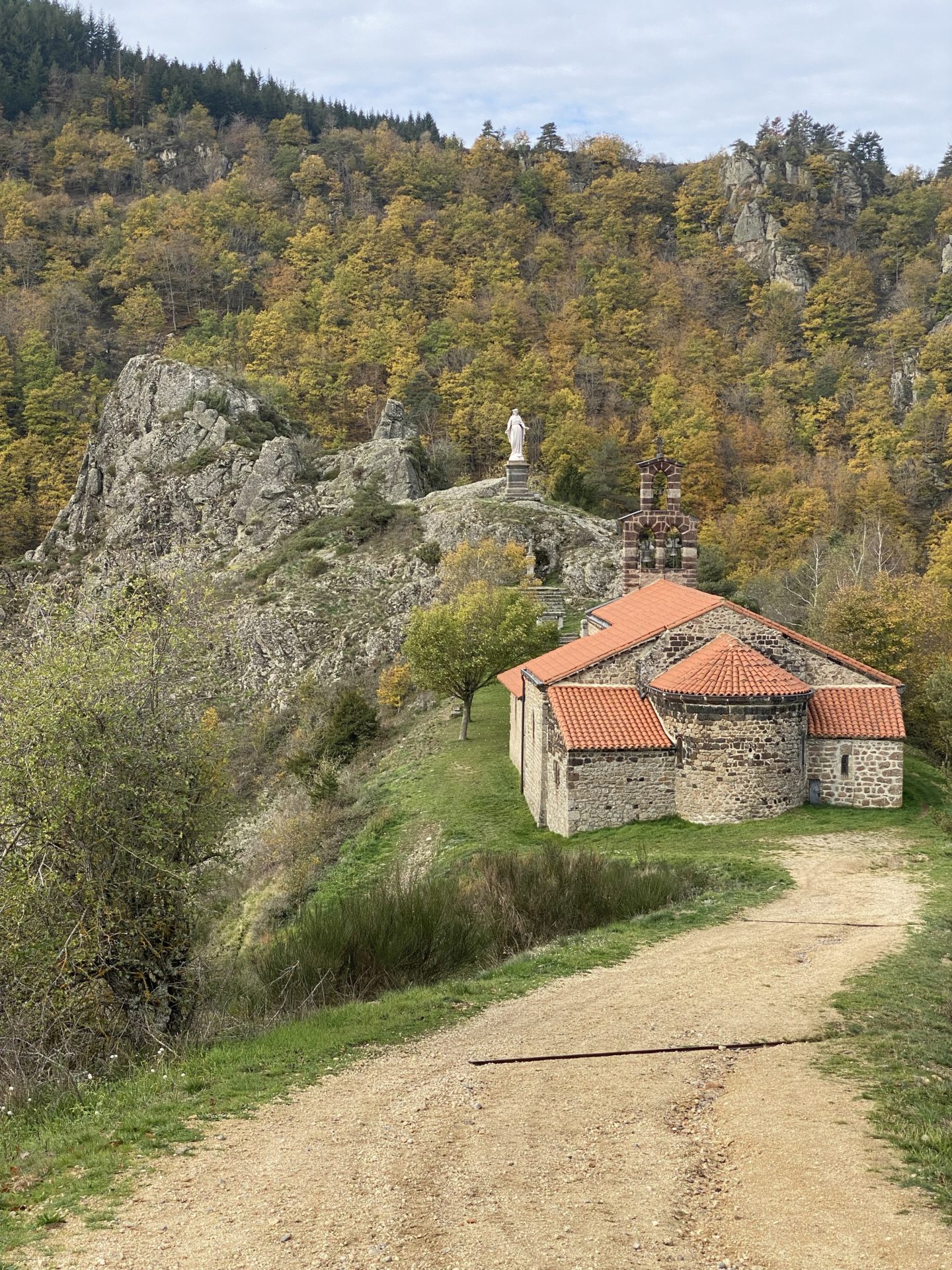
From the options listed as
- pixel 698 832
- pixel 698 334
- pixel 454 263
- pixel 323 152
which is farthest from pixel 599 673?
pixel 323 152

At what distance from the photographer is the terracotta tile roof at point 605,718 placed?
1980 centimetres

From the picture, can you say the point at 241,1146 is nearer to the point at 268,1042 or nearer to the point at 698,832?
the point at 268,1042

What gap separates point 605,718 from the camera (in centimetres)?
2045

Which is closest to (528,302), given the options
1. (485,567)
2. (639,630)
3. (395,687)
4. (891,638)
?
(485,567)

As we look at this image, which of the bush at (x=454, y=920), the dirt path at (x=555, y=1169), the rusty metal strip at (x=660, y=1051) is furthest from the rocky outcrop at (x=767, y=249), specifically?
the dirt path at (x=555, y=1169)

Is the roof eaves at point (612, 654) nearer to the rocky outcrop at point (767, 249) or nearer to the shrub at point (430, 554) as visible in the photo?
the shrub at point (430, 554)

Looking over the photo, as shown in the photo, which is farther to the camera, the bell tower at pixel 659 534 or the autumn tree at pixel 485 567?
the autumn tree at pixel 485 567

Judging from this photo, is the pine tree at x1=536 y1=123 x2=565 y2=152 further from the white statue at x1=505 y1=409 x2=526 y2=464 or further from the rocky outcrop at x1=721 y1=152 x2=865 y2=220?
the white statue at x1=505 y1=409 x2=526 y2=464

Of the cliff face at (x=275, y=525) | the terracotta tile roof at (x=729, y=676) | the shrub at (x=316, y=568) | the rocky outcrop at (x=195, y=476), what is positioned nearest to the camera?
the terracotta tile roof at (x=729, y=676)

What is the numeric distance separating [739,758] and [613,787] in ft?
8.60

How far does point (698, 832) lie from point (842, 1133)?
1224cm

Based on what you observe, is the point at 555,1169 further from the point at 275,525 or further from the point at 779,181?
the point at 779,181

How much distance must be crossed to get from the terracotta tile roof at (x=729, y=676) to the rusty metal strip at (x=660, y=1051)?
1105 centimetres

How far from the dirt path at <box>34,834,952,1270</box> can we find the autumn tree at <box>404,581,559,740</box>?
1980cm
